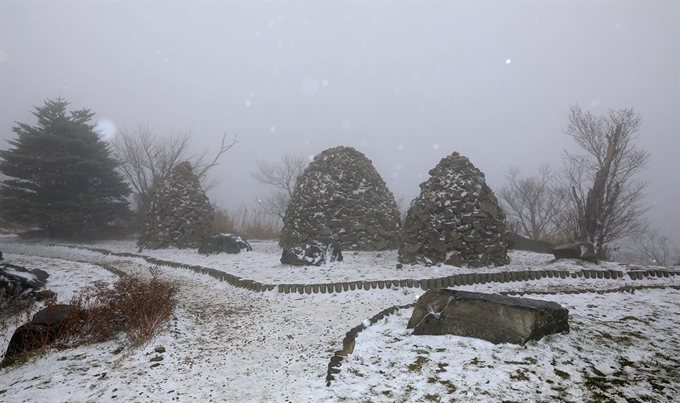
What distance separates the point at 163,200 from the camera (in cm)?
1480

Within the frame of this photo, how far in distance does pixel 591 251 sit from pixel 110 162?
24375 millimetres

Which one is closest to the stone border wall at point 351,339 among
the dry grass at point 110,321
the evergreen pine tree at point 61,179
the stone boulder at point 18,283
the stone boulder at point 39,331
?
the dry grass at point 110,321

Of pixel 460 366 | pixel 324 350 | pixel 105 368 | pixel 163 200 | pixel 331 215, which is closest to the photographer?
pixel 460 366

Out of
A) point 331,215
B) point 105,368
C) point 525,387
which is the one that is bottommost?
point 105,368

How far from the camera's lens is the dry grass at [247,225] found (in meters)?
23.1

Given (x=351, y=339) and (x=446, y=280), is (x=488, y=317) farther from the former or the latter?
(x=446, y=280)

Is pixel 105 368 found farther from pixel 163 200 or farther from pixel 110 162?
pixel 110 162

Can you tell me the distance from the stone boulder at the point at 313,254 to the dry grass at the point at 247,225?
41.4 feet

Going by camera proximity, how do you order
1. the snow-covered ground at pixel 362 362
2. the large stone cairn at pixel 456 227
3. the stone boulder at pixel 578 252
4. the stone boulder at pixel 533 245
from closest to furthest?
the snow-covered ground at pixel 362 362
the large stone cairn at pixel 456 227
the stone boulder at pixel 578 252
the stone boulder at pixel 533 245

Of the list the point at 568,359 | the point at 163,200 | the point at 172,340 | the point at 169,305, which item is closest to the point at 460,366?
the point at 568,359

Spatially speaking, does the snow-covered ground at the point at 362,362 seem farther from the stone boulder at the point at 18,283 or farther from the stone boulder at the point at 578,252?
the stone boulder at the point at 578,252

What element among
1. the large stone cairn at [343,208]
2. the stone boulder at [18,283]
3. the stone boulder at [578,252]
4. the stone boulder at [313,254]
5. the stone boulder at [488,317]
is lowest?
the stone boulder at [18,283]

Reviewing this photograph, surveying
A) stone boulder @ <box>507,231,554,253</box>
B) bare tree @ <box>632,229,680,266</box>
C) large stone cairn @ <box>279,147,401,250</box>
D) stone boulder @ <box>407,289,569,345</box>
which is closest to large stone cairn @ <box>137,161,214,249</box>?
large stone cairn @ <box>279,147,401,250</box>

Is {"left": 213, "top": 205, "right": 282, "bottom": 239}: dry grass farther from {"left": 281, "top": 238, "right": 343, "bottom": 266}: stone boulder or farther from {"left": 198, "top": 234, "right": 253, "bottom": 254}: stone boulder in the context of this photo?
{"left": 281, "top": 238, "right": 343, "bottom": 266}: stone boulder
